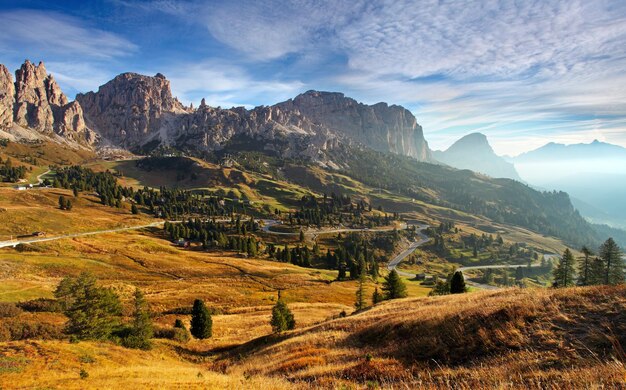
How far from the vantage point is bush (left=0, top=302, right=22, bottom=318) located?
45969 millimetres

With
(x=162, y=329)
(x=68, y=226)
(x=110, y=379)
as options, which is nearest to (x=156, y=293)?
(x=162, y=329)

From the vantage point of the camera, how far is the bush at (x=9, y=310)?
1810 inches

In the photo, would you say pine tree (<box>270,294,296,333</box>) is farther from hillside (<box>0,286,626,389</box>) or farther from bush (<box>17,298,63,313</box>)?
bush (<box>17,298,63,313</box>)

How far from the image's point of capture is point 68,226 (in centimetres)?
14225

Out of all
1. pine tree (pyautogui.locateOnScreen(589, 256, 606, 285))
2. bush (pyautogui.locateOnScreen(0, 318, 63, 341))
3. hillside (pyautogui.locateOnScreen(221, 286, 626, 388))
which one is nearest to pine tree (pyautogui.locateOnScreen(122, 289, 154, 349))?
bush (pyautogui.locateOnScreen(0, 318, 63, 341))

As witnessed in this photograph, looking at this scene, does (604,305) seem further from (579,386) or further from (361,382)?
(361,382)

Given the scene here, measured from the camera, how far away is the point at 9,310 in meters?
47.3

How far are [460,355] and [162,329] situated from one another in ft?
157

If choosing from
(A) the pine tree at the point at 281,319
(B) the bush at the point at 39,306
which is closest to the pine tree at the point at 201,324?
(A) the pine tree at the point at 281,319

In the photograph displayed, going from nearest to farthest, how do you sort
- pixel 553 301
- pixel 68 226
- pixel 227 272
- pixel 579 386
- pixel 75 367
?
1. pixel 579 386
2. pixel 553 301
3. pixel 75 367
4. pixel 227 272
5. pixel 68 226

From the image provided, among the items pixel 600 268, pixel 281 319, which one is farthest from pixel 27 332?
pixel 600 268

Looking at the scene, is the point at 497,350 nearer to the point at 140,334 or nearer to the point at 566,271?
the point at 140,334

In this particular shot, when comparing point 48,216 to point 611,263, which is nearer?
point 611,263

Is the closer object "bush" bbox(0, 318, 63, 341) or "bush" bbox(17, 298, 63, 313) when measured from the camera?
"bush" bbox(0, 318, 63, 341)
